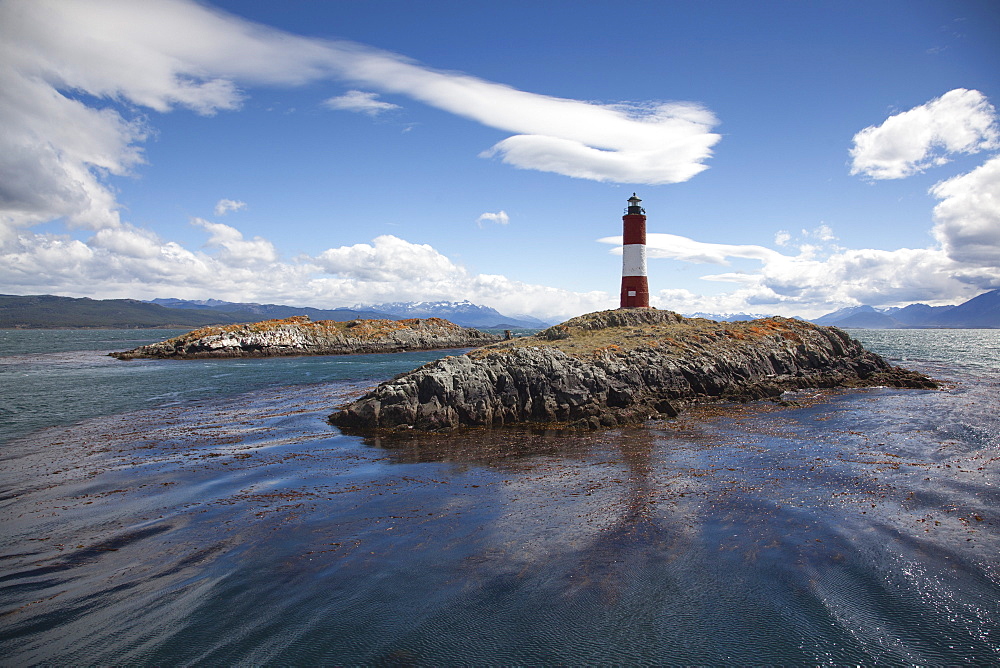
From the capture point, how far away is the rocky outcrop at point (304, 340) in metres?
73.6

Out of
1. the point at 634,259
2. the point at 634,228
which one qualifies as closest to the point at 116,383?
the point at 634,259

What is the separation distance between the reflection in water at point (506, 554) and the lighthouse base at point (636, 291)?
25925 mm

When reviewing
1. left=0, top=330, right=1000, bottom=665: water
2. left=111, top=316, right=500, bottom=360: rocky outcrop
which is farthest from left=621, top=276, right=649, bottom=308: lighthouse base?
left=111, top=316, right=500, bottom=360: rocky outcrop

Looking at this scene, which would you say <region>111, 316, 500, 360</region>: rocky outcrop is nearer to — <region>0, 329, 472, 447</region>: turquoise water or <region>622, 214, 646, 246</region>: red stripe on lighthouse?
<region>0, 329, 472, 447</region>: turquoise water

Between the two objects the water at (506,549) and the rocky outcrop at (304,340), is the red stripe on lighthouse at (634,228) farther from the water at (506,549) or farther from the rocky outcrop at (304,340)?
the rocky outcrop at (304,340)

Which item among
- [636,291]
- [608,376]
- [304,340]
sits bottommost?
[608,376]

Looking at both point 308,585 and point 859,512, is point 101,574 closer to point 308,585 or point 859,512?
point 308,585

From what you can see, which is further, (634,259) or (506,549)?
(634,259)

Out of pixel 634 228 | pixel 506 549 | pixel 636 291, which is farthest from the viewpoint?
pixel 636 291

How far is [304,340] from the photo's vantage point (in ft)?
268

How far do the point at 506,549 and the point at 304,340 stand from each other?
78.1 meters

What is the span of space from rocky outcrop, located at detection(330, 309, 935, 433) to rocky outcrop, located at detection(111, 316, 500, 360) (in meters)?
54.2

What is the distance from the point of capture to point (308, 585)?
9344mm

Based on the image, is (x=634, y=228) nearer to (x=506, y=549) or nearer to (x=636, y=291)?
(x=636, y=291)
